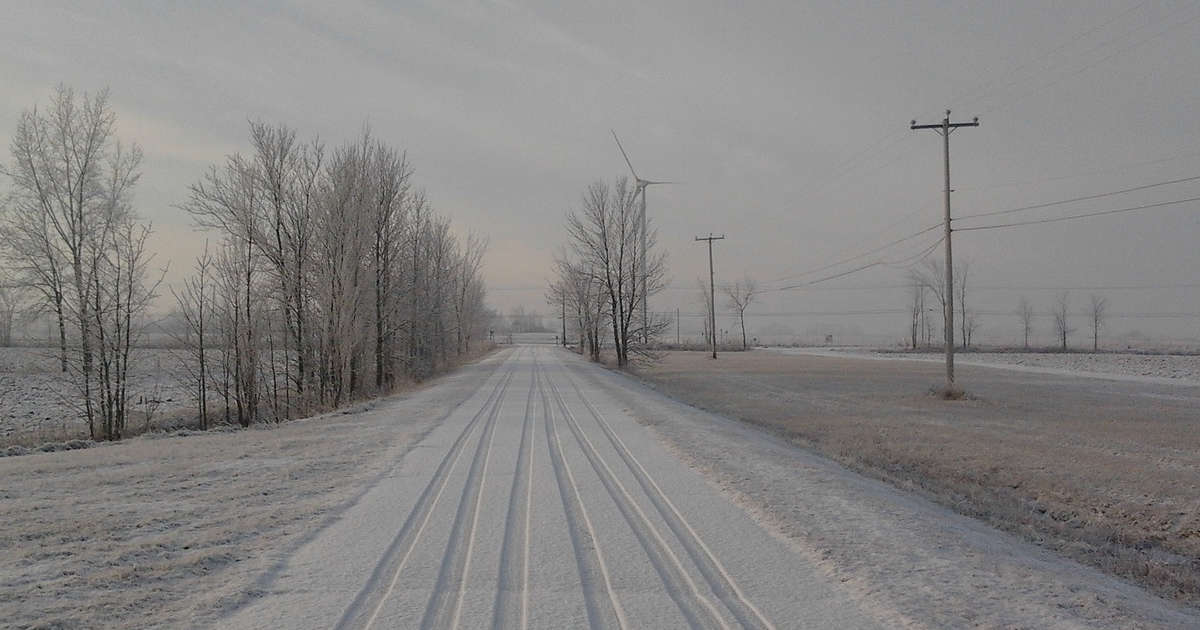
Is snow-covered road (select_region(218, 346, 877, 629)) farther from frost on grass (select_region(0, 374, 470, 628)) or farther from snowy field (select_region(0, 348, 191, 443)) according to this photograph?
snowy field (select_region(0, 348, 191, 443))

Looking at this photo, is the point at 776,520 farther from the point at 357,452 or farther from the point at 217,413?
the point at 217,413

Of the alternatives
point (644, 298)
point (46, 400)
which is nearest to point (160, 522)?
point (46, 400)

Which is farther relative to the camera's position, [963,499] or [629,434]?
[629,434]

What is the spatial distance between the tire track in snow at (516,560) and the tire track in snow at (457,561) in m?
0.27

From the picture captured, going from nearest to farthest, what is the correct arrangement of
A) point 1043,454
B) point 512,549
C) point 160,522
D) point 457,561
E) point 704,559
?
point 457,561
point 704,559
point 512,549
point 160,522
point 1043,454

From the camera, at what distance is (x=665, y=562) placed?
5.83 m

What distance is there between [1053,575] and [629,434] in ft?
28.5

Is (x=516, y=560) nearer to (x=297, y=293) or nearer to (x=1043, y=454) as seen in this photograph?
(x=1043, y=454)

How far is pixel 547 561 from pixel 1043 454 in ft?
44.5

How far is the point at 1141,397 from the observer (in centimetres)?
3038

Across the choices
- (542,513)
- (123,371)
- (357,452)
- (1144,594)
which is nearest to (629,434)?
(357,452)

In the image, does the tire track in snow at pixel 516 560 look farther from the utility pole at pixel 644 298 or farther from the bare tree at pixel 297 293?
the utility pole at pixel 644 298

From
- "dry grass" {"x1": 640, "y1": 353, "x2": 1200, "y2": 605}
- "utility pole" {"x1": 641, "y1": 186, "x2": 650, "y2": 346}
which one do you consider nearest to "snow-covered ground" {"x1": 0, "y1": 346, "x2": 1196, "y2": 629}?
"dry grass" {"x1": 640, "y1": 353, "x2": 1200, "y2": 605}

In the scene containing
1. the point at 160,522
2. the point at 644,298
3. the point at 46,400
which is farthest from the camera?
the point at 644,298
